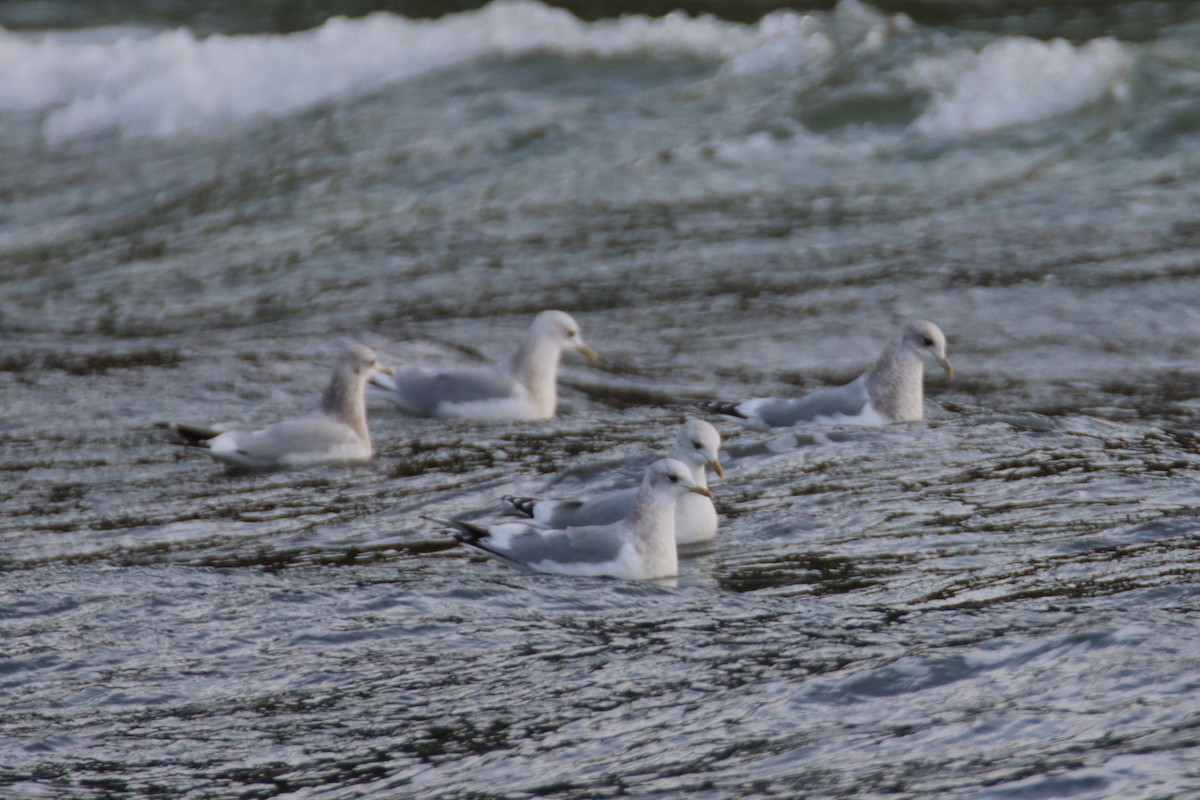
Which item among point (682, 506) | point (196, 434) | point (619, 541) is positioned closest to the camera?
point (619, 541)

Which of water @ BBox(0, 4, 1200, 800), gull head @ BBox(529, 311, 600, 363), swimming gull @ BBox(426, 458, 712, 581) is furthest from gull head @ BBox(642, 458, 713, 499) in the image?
gull head @ BBox(529, 311, 600, 363)

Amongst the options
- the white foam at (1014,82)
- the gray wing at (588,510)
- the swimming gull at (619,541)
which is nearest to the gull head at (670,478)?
the swimming gull at (619,541)

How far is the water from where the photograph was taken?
645cm

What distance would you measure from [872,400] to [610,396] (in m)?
2.20

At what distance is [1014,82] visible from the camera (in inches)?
774

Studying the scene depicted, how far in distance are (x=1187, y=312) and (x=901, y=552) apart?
641cm

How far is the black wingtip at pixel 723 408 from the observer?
423 inches

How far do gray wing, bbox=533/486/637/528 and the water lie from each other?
40 cm

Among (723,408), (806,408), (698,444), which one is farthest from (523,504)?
(806,408)

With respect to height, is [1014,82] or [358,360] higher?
[1014,82]

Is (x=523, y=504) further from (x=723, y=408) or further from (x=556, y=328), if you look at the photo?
(x=556, y=328)

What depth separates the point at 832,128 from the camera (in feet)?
63.5

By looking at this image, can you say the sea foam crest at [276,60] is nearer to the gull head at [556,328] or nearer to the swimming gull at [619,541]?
the gull head at [556,328]

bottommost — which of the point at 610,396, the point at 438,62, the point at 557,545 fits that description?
the point at 557,545
